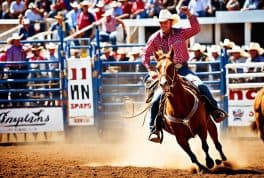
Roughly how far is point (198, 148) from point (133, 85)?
2.35 m

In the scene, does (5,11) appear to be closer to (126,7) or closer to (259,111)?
(126,7)

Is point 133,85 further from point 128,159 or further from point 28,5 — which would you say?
point 28,5

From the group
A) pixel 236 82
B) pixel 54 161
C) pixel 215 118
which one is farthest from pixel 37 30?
pixel 215 118

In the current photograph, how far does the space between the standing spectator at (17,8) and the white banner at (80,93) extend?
18.6 ft

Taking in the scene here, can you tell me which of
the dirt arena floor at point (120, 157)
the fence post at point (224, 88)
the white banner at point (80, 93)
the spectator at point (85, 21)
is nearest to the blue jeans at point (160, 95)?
the dirt arena floor at point (120, 157)

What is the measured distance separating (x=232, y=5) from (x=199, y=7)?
0.69 m

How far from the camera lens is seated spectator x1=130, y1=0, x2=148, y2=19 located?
1652 centimetres

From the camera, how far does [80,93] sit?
12.8 m

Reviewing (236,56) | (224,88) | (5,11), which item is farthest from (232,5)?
(5,11)

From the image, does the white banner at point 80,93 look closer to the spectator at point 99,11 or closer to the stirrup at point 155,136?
the spectator at point 99,11

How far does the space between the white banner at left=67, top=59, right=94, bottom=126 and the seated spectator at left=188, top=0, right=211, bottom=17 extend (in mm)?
4038

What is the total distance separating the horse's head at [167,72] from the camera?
26.3 ft

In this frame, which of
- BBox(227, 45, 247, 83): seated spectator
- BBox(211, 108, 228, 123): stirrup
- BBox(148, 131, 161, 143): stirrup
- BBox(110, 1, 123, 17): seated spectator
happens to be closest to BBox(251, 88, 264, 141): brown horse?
BBox(211, 108, 228, 123): stirrup

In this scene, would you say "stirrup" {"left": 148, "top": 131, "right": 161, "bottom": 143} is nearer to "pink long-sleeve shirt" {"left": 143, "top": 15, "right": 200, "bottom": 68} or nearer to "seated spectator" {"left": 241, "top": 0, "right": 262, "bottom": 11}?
"pink long-sleeve shirt" {"left": 143, "top": 15, "right": 200, "bottom": 68}
